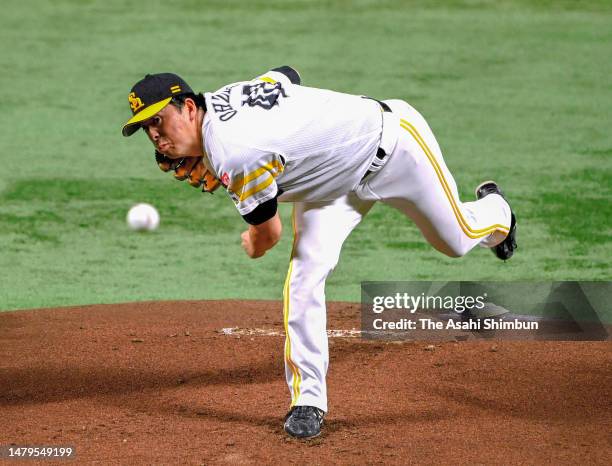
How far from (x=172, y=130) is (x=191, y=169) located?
0.26 metres

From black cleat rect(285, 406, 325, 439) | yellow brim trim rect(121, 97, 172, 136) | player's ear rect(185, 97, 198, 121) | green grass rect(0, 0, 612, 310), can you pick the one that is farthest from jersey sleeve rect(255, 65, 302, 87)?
green grass rect(0, 0, 612, 310)

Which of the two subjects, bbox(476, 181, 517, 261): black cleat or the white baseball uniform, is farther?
bbox(476, 181, 517, 261): black cleat

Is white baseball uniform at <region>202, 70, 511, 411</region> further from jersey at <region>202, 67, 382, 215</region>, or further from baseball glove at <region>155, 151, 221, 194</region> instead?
baseball glove at <region>155, 151, 221, 194</region>

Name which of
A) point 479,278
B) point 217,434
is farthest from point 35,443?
point 479,278

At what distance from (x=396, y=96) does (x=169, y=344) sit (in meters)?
5.65

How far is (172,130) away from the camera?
4.30 m

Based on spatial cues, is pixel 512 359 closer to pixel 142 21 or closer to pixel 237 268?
pixel 237 268

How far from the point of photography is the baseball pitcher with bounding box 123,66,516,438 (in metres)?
4.27

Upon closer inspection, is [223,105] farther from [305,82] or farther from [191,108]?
[305,82]

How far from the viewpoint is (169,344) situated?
5984 millimetres

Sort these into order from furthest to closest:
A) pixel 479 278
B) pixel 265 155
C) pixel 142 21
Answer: pixel 142 21 → pixel 479 278 → pixel 265 155

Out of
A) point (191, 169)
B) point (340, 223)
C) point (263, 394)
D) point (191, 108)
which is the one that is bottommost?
point (263, 394)

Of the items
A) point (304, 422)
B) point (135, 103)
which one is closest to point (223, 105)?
point (135, 103)

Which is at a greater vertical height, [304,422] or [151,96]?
[151,96]
